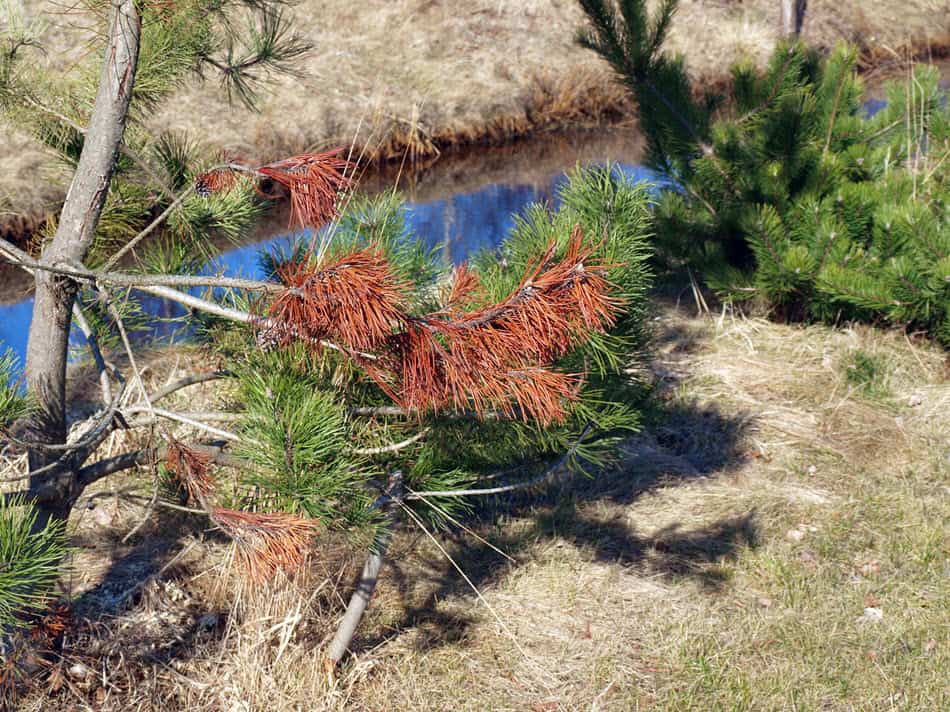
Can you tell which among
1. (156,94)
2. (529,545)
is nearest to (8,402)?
(156,94)

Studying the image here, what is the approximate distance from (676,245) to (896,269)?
1297 mm

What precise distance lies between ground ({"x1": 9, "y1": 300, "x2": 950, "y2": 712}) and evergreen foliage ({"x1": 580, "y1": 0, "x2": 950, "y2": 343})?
780mm

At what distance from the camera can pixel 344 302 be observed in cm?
183

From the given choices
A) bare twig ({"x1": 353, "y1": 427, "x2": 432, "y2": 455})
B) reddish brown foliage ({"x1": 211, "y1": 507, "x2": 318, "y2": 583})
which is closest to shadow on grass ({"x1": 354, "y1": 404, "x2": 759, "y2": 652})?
bare twig ({"x1": 353, "y1": 427, "x2": 432, "y2": 455})

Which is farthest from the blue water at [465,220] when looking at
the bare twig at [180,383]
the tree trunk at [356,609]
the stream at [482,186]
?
the tree trunk at [356,609]

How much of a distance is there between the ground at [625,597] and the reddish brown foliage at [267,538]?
657mm

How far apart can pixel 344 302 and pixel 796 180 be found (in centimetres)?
429

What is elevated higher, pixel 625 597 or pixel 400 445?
pixel 400 445

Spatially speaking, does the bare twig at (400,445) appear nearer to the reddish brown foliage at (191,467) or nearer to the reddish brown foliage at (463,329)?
the reddish brown foliage at (191,467)

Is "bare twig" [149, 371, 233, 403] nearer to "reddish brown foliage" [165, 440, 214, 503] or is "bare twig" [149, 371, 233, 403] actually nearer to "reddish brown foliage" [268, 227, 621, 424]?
"reddish brown foliage" [165, 440, 214, 503]

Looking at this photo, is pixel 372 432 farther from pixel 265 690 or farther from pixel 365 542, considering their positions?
pixel 265 690

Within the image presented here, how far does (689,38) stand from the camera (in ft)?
→ 42.5

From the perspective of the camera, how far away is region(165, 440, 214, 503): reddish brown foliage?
2447mm

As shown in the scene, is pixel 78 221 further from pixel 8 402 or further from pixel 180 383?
pixel 180 383
